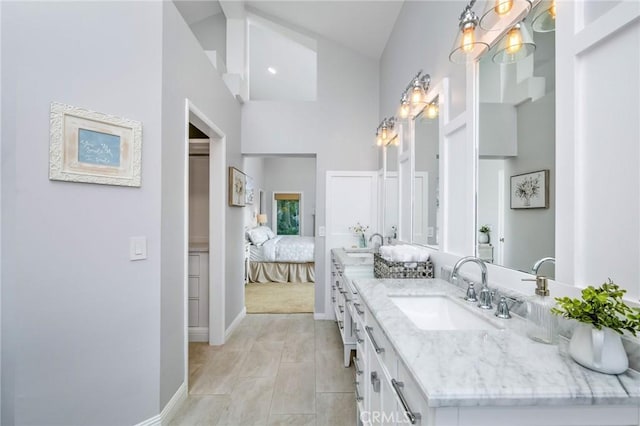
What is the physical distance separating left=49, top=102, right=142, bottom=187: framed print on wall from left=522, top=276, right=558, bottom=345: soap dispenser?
200cm

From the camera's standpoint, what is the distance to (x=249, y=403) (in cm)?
209

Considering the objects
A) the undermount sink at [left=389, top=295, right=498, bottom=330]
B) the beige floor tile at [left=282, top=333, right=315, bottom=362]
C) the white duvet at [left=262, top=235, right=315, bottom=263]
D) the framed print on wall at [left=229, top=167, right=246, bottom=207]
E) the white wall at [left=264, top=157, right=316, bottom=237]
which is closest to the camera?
the undermount sink at [left=389, top=295, right=498, bottom=330]

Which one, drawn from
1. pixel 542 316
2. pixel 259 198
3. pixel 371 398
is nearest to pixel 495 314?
pixel 542 316

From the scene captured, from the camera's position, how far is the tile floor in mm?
1952

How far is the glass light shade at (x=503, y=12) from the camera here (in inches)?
49.1

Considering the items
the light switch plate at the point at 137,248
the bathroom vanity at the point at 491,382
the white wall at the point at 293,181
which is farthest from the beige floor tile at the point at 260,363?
the white wall at the point at 293,181

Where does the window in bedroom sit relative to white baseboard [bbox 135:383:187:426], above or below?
above

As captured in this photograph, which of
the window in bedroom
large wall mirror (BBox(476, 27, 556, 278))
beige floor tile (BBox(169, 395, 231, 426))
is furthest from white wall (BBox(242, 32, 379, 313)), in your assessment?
the window in bedroom

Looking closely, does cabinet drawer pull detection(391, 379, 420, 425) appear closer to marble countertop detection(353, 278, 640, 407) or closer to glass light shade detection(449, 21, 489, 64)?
marble countertop detection(353, 278, 640, 407)

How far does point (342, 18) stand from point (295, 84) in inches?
138


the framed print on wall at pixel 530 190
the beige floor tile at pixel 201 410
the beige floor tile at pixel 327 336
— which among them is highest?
the framed print on wall at pixel 530 190

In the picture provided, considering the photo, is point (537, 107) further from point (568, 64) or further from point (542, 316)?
point (542, 316)

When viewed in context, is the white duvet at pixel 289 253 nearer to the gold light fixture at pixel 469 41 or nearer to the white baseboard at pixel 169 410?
the white baseboard at pixel 169 410

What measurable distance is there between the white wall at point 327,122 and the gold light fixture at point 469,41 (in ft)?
7.58
